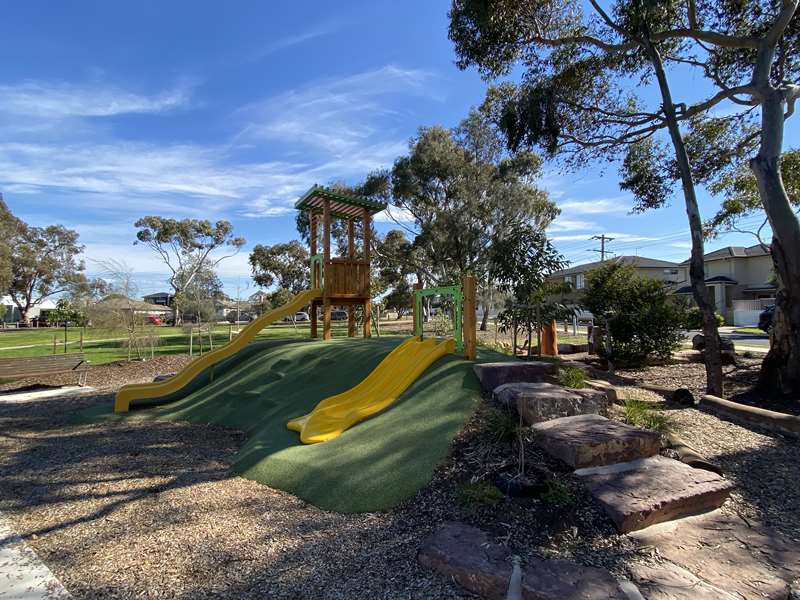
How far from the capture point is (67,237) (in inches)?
2015

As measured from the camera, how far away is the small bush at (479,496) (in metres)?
3.29

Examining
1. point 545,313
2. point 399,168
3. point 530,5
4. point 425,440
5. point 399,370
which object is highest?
point 399,168

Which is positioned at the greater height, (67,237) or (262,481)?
(67,237)

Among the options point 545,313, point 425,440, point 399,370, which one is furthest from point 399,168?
point 425,440

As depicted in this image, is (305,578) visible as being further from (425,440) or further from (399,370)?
(399,370)

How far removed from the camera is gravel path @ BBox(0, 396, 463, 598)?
2.63m

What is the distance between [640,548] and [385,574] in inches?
59.0

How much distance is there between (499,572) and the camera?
2543mm

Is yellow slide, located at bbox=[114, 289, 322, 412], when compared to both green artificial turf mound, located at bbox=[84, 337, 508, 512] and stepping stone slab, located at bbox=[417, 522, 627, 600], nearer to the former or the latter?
green artificial turf mound, located at bbox=[84, 337, 508, 512]

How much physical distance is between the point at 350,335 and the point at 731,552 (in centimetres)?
1104

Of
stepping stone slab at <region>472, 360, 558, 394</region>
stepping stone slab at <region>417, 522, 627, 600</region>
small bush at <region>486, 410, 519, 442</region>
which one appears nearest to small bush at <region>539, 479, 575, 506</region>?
stepping stone slab at <region>417, 522, 627, 600</region>

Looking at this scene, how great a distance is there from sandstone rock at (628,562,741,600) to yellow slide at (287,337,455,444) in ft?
10.9

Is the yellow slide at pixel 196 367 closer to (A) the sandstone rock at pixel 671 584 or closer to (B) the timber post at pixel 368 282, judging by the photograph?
(B) the timber post at pixel 368 282

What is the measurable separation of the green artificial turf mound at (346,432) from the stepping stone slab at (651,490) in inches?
50.9
